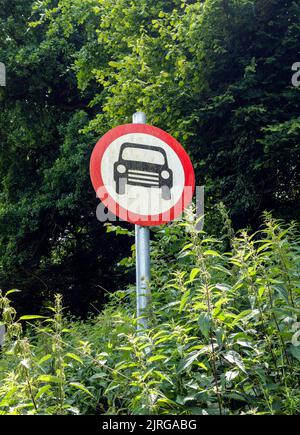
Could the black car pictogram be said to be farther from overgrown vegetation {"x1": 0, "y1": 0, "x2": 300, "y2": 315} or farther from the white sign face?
overgrown vegetation {"x1": 0, "y1": 0, "x2": 300, "y2": 315}

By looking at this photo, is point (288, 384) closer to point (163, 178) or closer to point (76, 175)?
point (163, 178)

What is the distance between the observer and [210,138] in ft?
24.8

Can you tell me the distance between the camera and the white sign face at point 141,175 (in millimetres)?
2803

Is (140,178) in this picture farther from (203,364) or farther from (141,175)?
(203,364)

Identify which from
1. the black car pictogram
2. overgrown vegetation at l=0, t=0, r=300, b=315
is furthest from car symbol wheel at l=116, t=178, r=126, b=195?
overgrown vegetation at l=0, t=0, r=300, b=315

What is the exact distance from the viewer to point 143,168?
282 cm

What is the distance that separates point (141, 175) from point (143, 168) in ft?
0.13

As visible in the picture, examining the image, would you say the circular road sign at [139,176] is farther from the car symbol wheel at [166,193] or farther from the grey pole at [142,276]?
the grey pole at [142,276]

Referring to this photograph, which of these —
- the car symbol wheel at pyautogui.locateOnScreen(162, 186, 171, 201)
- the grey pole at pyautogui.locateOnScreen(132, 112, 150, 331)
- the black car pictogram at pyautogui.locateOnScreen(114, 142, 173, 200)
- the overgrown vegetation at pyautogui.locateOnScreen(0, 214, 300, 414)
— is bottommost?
Result: the overgrown vegetation at pyautogui.locateOnScreen(0, 214, 300, 414)

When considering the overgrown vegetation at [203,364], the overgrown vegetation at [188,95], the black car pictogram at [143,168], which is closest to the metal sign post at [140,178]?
the black car pictogram at [143,168]

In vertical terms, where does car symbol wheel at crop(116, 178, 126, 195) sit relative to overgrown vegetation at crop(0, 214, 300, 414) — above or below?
above

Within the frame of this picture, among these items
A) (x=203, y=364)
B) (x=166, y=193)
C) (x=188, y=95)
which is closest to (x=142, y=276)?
(x=166, y=193)

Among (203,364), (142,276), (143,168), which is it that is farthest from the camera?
(143,168)

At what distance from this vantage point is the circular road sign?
2790mm
